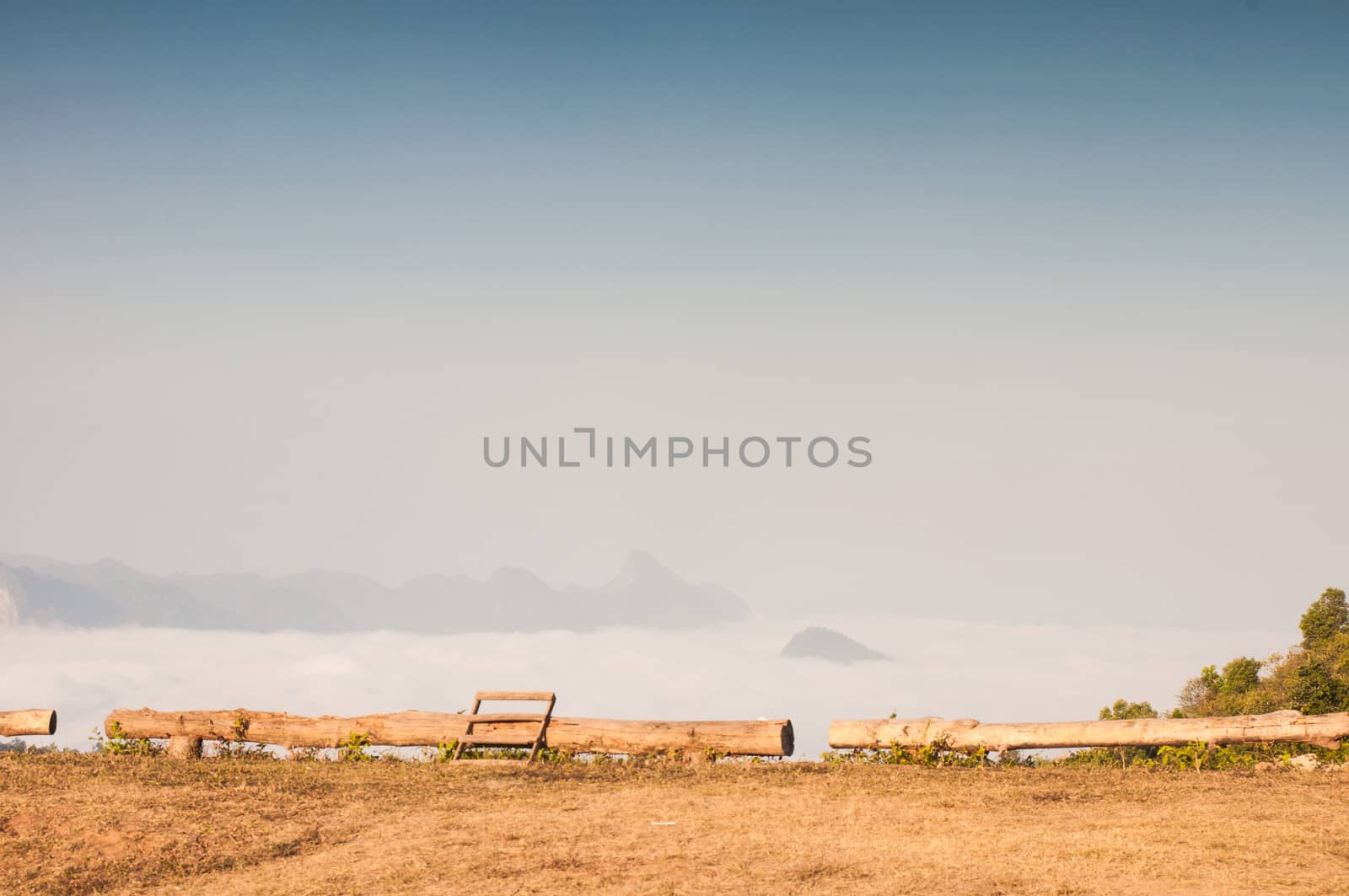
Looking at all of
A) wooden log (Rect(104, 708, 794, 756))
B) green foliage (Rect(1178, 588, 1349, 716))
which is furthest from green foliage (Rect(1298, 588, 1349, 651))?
wooden log (Rect(104, 708, 794, 756))

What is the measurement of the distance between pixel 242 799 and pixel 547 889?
5.09m

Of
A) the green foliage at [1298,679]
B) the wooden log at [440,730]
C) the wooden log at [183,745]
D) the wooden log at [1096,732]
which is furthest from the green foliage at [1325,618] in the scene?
the wooden log at [183,745]

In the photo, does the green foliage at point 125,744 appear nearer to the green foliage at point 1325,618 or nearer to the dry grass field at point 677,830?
the dry grass field at point 677,830

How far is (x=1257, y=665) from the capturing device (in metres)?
35.6

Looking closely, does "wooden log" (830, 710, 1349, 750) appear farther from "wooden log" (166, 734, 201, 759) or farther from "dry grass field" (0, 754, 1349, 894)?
"wooden log" (166, 734, 201, 759)

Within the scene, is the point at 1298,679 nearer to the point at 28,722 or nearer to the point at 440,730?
the point at 440,730

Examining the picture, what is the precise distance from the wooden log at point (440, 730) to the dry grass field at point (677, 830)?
0.53 metres

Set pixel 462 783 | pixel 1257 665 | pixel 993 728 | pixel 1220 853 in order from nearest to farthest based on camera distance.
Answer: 1. pixel 1220 853
2. pixel 462 783
3. pixel 993 728
4. pixel 1257 665

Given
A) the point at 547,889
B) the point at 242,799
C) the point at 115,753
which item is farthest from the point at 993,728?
the point at 115,753

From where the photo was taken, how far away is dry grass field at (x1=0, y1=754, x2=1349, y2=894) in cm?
914

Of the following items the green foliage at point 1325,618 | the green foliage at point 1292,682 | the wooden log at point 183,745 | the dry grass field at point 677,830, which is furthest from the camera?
the green foliage at point 1325,618

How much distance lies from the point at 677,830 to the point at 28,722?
11.4 m

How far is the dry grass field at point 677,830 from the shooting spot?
30.0 feet

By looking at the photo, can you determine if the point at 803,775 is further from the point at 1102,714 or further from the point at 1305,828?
the point at 1102,714
